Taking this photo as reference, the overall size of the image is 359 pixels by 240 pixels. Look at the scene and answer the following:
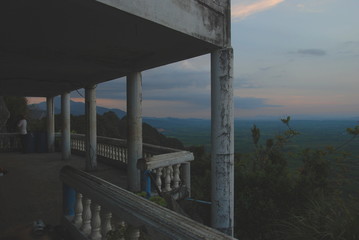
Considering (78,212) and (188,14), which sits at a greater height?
(188,14)

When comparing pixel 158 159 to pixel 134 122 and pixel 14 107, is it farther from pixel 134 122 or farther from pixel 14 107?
pixel 14 107

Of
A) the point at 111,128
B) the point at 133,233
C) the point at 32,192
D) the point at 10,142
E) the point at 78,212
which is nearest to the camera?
the point at 133,233

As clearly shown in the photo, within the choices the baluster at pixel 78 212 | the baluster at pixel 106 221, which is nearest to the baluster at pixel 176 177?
the baluster at pixel 78 212

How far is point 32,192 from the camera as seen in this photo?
649cm

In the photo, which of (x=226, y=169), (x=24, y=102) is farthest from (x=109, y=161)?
(x=24, y=102)

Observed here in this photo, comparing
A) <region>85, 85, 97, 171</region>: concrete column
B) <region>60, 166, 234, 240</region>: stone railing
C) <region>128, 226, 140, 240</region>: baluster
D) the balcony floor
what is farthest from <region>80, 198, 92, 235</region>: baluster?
<region>85, 85, 97, 171</region>: concrete column

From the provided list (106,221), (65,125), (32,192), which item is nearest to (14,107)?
(65,125)

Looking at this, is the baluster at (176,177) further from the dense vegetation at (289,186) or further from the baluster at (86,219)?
the baluster at (86,219)

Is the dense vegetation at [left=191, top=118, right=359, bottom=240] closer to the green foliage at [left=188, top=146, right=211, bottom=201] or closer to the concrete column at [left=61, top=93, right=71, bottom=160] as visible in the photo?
the green foliage at [left=188, top=146, right=211, bottom=201]

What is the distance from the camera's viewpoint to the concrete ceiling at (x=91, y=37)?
132 inches

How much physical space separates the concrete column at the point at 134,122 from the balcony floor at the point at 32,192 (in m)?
0.67

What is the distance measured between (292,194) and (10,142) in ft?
50.9

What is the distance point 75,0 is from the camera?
2.92 metres

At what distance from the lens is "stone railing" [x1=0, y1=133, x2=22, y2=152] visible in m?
14.9
